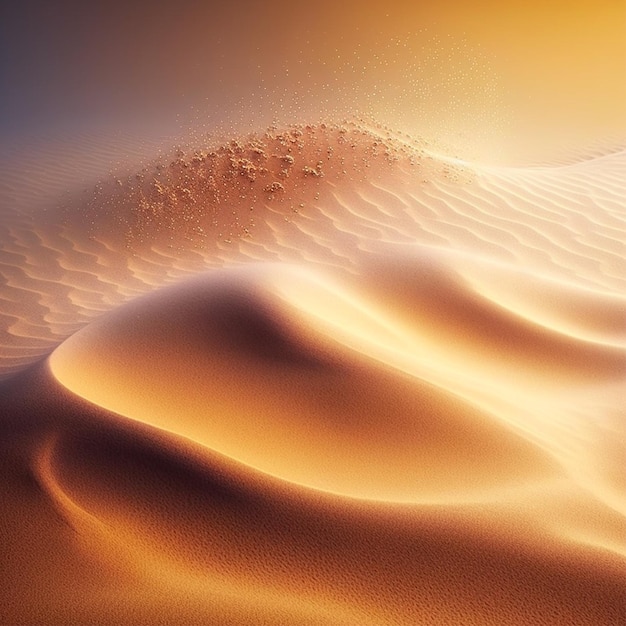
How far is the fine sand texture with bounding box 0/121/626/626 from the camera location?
1925 millimetres

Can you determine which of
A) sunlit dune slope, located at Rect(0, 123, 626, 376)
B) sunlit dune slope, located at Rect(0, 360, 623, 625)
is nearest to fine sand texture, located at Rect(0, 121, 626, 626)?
sunlit dune slope, located at Rect(0, 360, 623, 625)

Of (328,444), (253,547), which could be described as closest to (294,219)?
(328,444)

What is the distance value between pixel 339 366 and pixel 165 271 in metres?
3.62

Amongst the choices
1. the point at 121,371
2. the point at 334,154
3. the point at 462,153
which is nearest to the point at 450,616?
the point at 121,371

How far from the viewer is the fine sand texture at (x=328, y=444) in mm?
1925

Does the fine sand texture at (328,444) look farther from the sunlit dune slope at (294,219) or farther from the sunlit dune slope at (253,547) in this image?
the sunlit dune slope at (294,219)

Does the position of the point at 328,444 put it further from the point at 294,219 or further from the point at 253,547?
the point at 294,219

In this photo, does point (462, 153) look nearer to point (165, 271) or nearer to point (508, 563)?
point (165, 271)

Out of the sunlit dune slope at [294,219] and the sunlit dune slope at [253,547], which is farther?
the sunlit dune slope at [294,219]

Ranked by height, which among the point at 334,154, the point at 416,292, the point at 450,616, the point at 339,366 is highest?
the point at 334,154

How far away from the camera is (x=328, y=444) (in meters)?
2.72

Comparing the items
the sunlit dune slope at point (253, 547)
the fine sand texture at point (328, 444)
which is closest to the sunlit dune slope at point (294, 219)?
the fine sand texture at point (328, 444)

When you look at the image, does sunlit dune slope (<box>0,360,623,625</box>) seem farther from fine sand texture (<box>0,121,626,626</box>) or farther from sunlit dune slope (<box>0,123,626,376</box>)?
sunlit dune slope (<box>0,123,626,376</box>)

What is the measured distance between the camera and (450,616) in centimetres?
182
